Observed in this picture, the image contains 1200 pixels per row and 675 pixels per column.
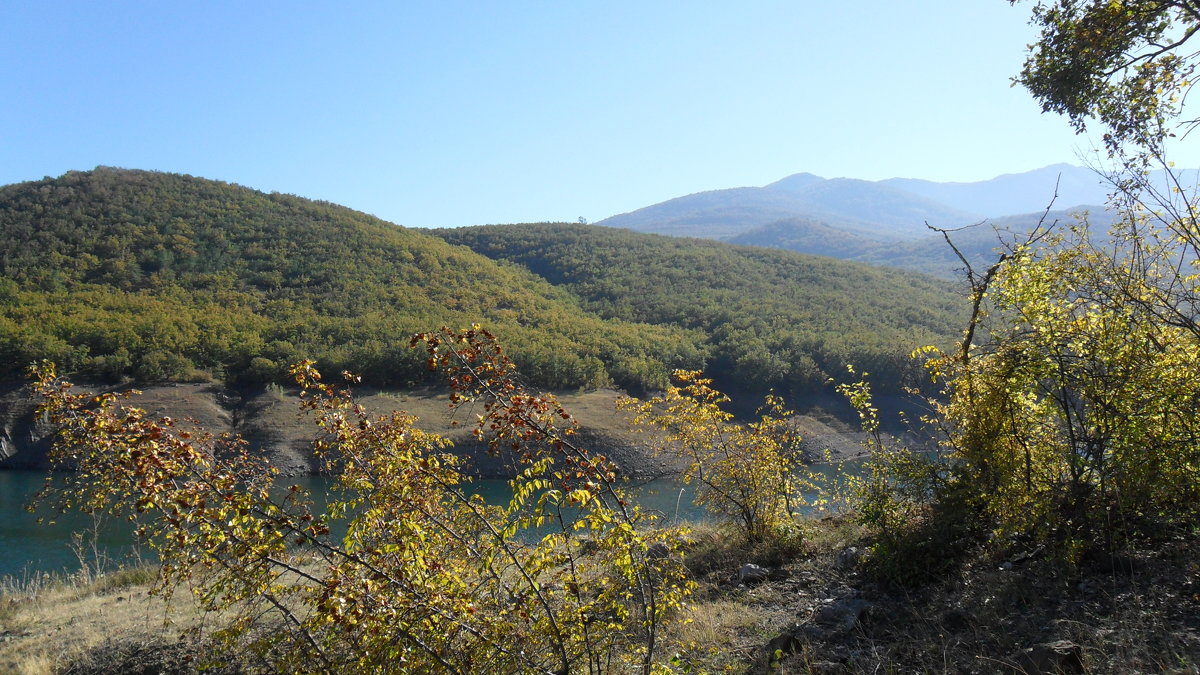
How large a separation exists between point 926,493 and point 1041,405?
130cm

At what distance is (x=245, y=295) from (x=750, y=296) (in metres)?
32.0

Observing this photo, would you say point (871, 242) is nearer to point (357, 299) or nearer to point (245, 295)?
point (357, 299)

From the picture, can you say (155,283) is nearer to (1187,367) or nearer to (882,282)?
(1187,367)

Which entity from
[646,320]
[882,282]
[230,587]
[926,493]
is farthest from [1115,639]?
[882,282]

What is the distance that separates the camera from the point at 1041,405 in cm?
577

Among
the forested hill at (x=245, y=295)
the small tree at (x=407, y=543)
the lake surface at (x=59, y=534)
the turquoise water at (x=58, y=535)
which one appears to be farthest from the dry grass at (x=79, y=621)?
the forested hill at (x=245, y=295)

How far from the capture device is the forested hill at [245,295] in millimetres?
30234

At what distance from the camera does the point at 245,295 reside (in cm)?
3809

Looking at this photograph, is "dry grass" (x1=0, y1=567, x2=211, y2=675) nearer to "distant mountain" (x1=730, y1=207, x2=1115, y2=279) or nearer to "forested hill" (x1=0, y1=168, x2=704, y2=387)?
"forested hill" (x1=0, y1=168, x2=704, y2=387)

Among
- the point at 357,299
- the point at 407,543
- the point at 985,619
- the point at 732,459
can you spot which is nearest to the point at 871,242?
the point at 357,299

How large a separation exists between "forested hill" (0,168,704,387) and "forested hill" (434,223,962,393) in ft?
8.67

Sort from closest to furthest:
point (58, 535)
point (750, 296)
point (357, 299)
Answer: point (58, 535), point (357, 299), point (750, 296)

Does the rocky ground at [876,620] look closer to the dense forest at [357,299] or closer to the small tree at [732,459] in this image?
the small tree at [732,459]

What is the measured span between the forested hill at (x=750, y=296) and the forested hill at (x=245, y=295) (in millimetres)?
2642
